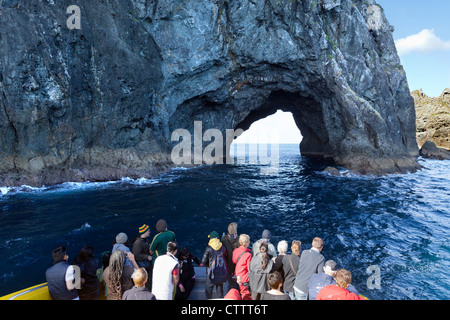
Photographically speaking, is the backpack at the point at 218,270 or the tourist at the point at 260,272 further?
the backpack at the point at 218,270

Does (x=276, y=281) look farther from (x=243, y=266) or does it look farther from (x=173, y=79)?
(x=173, y=79)

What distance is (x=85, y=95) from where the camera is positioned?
→ 28359mm

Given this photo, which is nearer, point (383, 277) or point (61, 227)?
point (383, 277)

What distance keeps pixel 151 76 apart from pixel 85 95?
9705mm

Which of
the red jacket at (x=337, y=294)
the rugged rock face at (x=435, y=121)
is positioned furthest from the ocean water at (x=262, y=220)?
the rugged rock face at (x=435, y=121)

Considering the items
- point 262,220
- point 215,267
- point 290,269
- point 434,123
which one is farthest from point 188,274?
point 434,123

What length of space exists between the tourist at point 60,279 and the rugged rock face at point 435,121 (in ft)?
281

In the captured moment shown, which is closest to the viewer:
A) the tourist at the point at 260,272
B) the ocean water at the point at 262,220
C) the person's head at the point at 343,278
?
the person's head at the point at 343,278

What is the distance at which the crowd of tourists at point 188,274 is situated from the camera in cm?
455

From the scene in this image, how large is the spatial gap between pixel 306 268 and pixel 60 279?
5636 millimetres

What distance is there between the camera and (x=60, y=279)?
511 centimetres

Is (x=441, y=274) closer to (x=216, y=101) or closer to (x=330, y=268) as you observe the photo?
(x=330, y=268)

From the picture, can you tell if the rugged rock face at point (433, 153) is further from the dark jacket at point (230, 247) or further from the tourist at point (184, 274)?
the tourist at point (184, 274)
